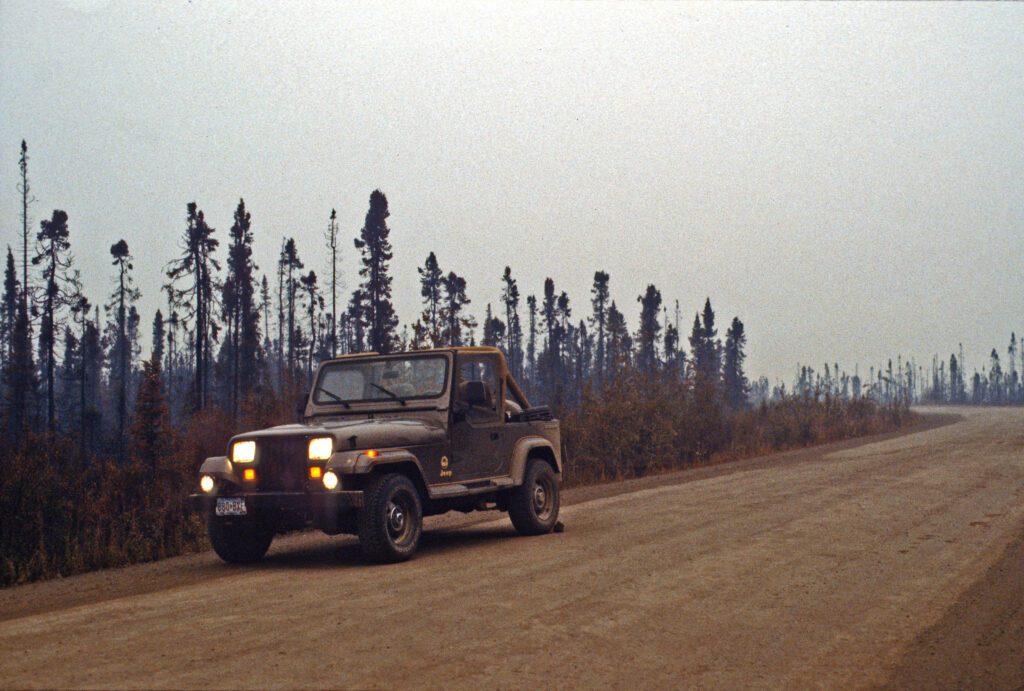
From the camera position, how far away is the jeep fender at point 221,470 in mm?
10508

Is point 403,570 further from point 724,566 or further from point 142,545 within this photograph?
point 142,545

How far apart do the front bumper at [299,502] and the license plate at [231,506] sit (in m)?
0.05

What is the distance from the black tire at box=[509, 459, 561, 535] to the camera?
41.5 feet

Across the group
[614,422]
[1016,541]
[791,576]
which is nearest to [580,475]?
[614,422]

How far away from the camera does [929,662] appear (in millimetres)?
6352

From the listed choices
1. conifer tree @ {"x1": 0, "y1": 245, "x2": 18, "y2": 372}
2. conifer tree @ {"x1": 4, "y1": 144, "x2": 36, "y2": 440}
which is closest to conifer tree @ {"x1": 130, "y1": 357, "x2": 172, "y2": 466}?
conifer tree @ {"x1": 4, "y1": 144, "x2": 36, "y2": 440}

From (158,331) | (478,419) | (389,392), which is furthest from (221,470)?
(158,331)

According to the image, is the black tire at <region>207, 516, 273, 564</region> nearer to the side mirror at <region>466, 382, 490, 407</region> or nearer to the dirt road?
the dirt road

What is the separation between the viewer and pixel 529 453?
1310cm

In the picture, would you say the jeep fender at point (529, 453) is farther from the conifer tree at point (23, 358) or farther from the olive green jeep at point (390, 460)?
the conifer tree at point (23, 358)

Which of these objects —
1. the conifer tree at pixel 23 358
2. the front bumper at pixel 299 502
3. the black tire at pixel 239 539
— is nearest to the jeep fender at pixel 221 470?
the front bumper at pixel 299 502

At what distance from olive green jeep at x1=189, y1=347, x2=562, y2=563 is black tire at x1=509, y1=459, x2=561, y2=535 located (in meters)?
0.02

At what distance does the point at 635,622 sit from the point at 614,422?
19515 millimetres

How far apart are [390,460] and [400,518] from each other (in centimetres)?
70
